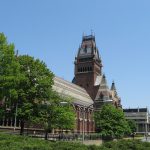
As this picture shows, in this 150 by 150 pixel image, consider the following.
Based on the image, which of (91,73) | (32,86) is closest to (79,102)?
(91,73)

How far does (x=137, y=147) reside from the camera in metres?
31.9

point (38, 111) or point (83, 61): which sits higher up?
point (83, 61)

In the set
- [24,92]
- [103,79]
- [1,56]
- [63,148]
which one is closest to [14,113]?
[24,92]

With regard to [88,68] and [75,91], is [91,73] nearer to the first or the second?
[88,68]

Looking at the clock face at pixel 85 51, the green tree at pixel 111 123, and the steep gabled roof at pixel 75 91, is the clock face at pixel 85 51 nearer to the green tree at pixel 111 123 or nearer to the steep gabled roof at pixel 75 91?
the steep gabled roof at pixel 75 91

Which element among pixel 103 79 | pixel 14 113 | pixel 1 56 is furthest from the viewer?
pixel 103 79

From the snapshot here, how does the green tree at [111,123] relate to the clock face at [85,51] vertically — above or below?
below

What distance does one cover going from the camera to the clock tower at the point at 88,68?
117 metres

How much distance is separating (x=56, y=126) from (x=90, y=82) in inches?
2643

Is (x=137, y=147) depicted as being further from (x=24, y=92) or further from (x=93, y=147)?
(x=24, y=92)

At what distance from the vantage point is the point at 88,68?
11781cm

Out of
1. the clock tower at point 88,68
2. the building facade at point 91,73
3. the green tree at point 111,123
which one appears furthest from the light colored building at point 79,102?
the green tree at point 111,123

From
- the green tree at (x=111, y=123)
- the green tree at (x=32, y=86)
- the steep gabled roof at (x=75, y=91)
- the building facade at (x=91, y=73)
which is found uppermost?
the building facade at (x=91, y=73)

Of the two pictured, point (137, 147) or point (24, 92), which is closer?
point (137, 147)
